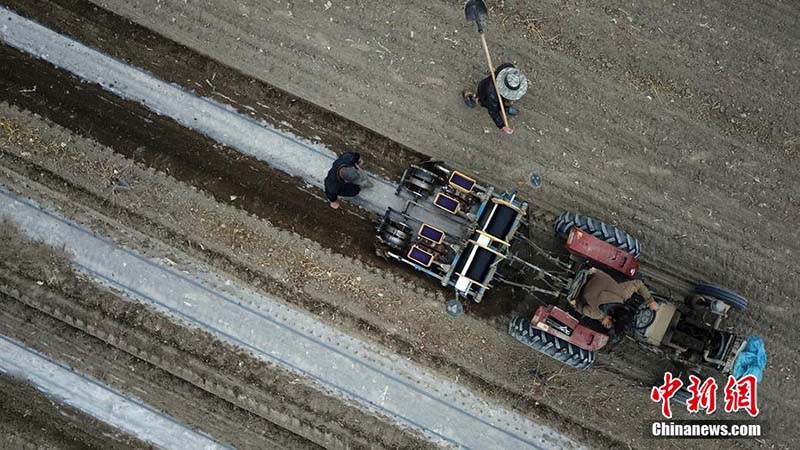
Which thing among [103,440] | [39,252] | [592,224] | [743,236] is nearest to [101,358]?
[103,440]

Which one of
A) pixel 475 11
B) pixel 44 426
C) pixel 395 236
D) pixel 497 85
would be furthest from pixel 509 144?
pixel 44 426

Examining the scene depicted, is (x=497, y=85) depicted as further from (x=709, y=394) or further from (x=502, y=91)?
(x=709, y=394)

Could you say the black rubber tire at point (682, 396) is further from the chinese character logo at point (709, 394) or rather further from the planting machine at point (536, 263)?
the planting machine at point (536, 263)

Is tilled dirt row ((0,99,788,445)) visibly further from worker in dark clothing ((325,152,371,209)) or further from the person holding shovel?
the person holding shovel

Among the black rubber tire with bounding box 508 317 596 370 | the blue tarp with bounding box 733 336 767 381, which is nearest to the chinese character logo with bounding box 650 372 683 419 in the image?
the blue tarp with bounding box 733 336 767 381

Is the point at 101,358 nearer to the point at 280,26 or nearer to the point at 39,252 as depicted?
the point at 39,252

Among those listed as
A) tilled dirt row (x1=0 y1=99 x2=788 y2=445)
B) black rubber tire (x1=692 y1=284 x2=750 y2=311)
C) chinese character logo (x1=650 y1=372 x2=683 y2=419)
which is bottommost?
tilled dirt row (x1=0 y1=99 x2=788 y2=445)
